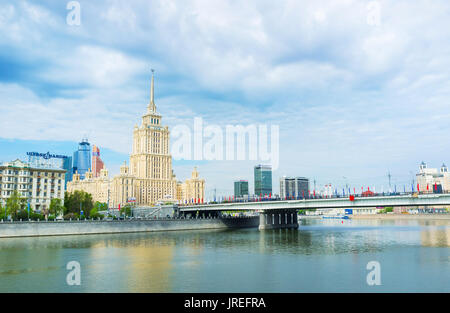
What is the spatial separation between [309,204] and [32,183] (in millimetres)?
76472

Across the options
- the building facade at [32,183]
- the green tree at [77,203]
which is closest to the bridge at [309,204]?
the green tree at [77,203]

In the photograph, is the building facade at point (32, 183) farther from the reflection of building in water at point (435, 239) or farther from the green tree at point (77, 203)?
the reflection of building in water at point (435, 239)

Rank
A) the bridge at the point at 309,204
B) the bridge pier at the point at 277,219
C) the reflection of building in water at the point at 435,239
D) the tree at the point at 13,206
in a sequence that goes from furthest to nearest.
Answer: the bridge pier at the point at 277,219 < the tree at the point at 13,206 < the bridge at the point at 309,204 < the reflection of building in water at the point at 435,239

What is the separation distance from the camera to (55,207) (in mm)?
106375

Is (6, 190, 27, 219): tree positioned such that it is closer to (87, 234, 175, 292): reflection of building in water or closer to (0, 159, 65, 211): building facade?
(0, 159, 65, 211): building facade

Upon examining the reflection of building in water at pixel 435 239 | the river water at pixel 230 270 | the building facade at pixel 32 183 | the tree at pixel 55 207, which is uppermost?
the building facade at pixel 32 183

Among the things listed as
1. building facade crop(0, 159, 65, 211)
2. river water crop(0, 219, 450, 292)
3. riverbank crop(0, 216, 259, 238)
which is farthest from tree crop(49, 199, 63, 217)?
river water crop(0, 219, 450, 292)

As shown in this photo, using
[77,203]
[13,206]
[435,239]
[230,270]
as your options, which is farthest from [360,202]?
[77,203]

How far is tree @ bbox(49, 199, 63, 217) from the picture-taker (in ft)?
349

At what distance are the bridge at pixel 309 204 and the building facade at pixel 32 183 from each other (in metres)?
41.7

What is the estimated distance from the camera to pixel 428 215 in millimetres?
191000

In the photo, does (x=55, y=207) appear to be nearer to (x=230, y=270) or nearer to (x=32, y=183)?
(x=32, y=183)

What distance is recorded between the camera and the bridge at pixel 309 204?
2803 inches

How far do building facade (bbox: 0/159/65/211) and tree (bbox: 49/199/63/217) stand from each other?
4.73 m
